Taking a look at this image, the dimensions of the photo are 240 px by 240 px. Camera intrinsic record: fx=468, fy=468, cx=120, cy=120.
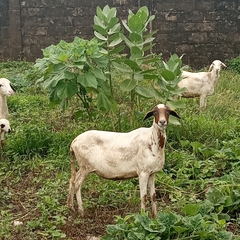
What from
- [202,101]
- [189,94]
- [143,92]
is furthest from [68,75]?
[202,101]

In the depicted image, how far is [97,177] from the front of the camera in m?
4.88

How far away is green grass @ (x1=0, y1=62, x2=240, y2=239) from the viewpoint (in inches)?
158

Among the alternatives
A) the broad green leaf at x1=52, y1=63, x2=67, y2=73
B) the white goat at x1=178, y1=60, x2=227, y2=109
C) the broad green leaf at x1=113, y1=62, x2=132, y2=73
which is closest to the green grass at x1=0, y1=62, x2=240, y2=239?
the white goat at x1=178, y1=60, x2=227, y2=109

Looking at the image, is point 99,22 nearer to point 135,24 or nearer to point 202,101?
point 135,24

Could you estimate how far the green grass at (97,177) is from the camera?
4023mm

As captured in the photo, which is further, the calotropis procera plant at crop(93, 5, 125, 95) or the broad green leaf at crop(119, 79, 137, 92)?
the calotropis procera plant at crop(93, 5, 125, 95)

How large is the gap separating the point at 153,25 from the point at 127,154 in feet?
25.7

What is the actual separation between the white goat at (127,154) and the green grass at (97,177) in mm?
314

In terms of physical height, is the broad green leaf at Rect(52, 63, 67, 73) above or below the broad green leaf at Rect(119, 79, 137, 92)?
above

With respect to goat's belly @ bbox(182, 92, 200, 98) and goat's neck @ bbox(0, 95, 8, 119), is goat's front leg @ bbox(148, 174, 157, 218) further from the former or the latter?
goat's belly @ bbox(182, 92, 200, 98)

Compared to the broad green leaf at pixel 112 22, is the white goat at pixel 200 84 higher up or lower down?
lower down

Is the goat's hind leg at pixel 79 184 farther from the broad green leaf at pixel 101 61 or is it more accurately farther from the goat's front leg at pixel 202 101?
the goat's front leg at pixel 202 101

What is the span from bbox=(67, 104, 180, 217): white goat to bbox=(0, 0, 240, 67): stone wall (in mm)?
7524

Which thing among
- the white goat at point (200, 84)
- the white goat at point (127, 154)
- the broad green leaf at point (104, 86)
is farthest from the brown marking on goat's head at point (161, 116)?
the white goat at point (200, 84)
